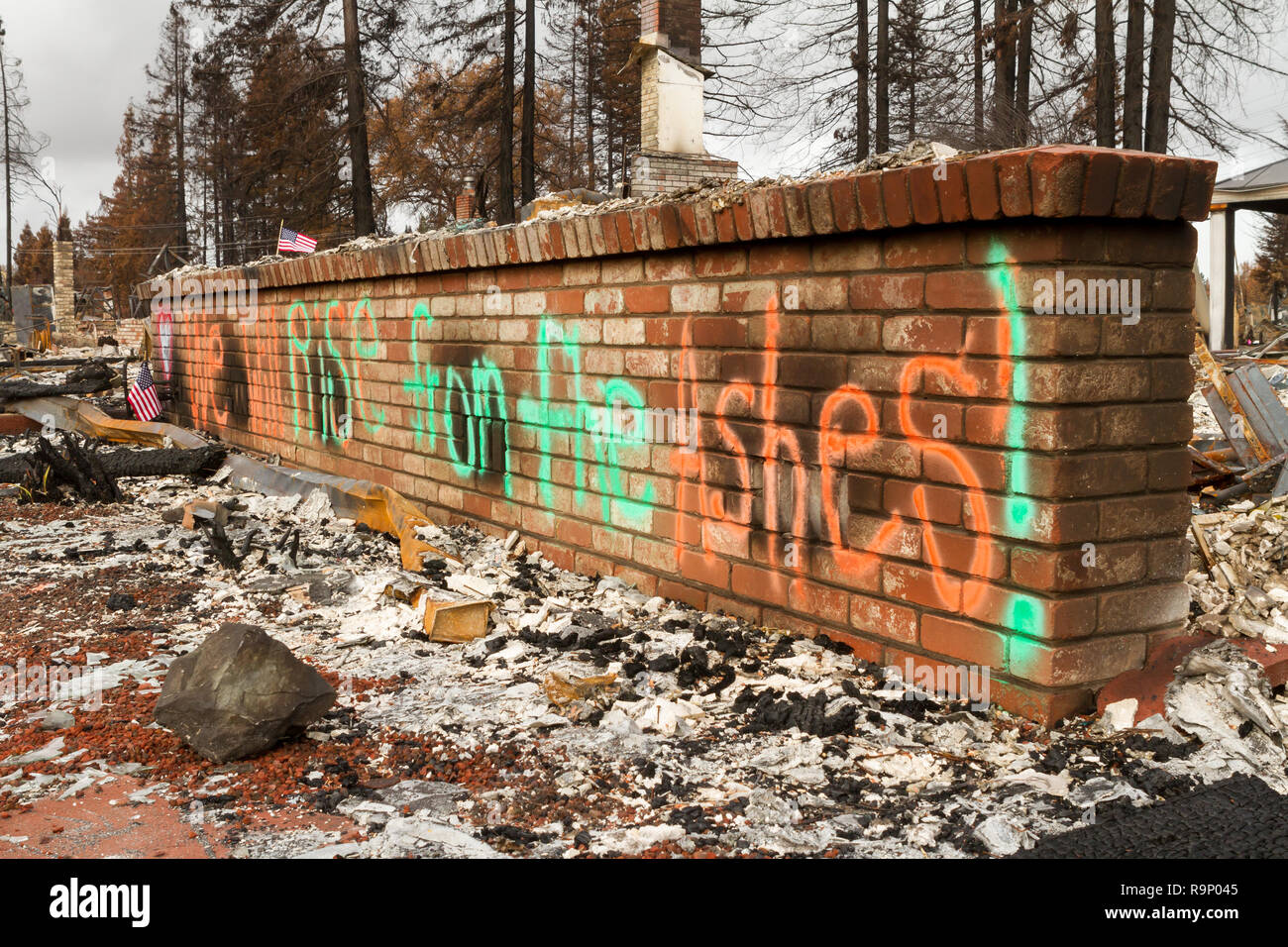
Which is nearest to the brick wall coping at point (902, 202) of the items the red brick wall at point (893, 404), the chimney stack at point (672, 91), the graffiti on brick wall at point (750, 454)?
the red brick wall at point (893, 404)

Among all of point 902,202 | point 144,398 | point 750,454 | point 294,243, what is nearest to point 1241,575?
point 750,454

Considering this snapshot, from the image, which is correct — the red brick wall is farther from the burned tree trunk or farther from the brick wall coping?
the burned tree trunk

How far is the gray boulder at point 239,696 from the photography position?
2.96 metres

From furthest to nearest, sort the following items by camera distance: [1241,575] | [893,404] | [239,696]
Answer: [1241,575] < [893,404] < [239,696]

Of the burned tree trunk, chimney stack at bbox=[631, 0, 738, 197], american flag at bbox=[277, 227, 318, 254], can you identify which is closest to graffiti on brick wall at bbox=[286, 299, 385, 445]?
american flag at bbox=[277, 227, 318, 254]

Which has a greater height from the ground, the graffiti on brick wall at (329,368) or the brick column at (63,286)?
the brick column at (63,286)

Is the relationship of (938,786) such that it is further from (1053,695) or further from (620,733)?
(620,733)

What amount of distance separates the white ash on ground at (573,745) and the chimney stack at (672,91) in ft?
39.6

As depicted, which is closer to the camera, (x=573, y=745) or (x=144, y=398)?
(x=573, y=745)

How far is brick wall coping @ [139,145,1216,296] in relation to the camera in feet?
9.00

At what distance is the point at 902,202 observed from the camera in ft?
10.2

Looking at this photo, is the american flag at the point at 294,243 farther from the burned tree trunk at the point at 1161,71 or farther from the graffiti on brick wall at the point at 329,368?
the burned tree trunk at the point at 1161,71

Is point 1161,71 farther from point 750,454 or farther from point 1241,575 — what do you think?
point 750,454

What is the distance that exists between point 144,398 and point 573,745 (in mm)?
10494
